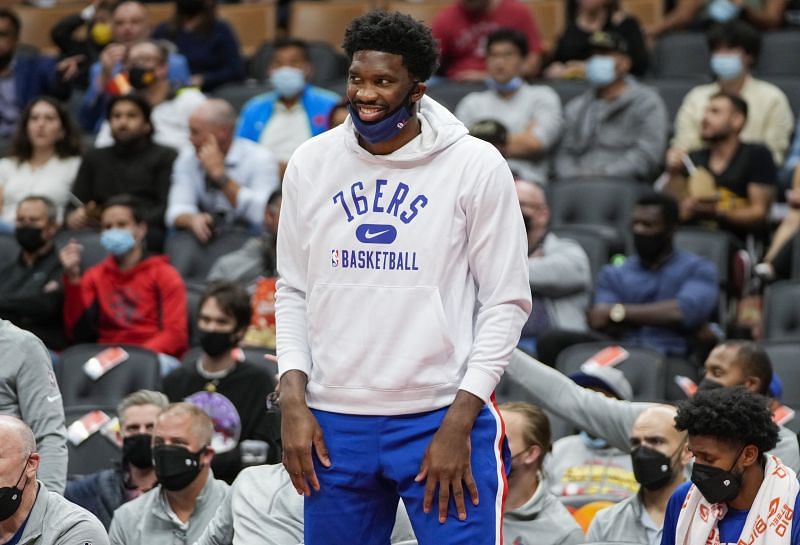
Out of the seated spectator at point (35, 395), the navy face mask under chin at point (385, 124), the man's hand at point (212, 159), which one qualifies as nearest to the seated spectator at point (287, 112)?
the man's hand at point (212, 159)

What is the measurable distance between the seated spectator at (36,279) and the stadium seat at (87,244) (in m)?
0.23

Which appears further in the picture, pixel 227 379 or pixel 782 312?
pixel 782 312

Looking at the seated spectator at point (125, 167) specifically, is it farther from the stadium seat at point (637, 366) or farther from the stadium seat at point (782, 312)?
the stadium seat at point (782, 312)

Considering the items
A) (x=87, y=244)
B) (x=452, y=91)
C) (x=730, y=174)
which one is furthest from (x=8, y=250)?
(x=730, y=174)

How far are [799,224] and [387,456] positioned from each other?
4.99 meters

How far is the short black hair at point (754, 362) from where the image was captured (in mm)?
5160

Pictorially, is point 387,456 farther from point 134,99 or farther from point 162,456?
point 134,99

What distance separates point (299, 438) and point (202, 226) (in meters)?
4.70

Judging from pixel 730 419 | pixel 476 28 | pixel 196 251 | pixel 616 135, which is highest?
pixel 730 419

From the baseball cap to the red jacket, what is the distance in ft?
6.86

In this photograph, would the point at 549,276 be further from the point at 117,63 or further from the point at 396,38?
the point at 396,38

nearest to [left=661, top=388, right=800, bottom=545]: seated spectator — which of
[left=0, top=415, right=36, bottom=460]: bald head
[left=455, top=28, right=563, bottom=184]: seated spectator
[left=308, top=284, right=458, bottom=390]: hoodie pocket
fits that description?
[left=308, top=284, right=458, bottom=390]: hoodie pocket

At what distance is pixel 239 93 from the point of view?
30.8ft

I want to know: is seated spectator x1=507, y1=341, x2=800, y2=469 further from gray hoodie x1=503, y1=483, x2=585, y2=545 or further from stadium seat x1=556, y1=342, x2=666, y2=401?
stadium seat x1=556, y1=342, x2=666, y2=401
